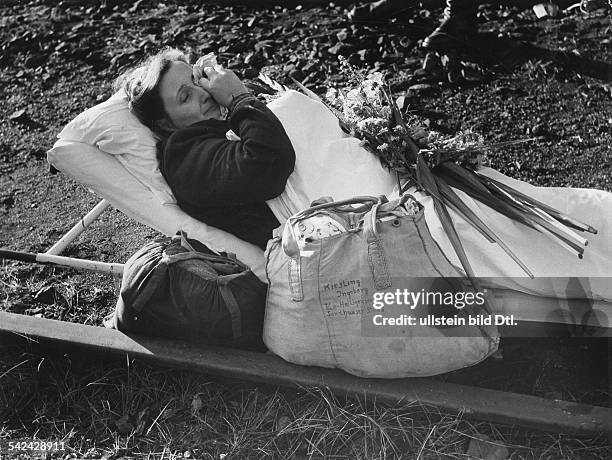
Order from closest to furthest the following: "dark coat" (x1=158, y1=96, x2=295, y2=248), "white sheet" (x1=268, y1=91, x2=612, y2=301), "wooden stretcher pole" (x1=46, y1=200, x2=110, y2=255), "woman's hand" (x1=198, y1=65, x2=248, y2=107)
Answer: "white sheet" (x1=268, y1=91, x2=612, y2=301) → "dark coat" (x1=158, y1=96, x2=295, y2=248) → "woman's hand" (x1=198, y1=65, x2=248, y2=107) → "wooden stretcher pole" (x1=46, y1=200, x2=110, y2=255)

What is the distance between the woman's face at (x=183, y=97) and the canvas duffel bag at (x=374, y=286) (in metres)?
0.81

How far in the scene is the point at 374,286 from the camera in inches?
102

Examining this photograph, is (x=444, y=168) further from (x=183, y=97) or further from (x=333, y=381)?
(x=183, y=97)

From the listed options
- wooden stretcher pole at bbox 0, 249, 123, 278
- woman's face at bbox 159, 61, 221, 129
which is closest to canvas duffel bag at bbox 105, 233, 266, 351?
wooden stretcher pole at bbox 0, 249, 123, 278

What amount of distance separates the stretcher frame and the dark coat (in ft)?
1.72

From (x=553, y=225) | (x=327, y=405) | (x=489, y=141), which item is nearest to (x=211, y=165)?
(x=327, y=405)

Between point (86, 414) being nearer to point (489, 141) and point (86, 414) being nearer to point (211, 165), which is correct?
point (211, 165)

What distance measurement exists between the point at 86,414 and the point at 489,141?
8.27ft

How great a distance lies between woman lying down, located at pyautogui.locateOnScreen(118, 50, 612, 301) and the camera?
2.75 m

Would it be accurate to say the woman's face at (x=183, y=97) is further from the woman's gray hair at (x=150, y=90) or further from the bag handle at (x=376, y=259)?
the bag handle at (x=376, y=259)

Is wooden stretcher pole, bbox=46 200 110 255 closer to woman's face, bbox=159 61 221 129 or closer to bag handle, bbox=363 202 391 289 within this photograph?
woman's face, bbox=159 61 221 129

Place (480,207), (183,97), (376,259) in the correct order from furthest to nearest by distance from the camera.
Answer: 1. (183,97)
2. (480,207)
3. (376,259)

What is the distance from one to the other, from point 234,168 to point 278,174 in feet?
0.57

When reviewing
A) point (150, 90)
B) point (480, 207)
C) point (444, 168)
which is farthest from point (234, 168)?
point (480, 207)
